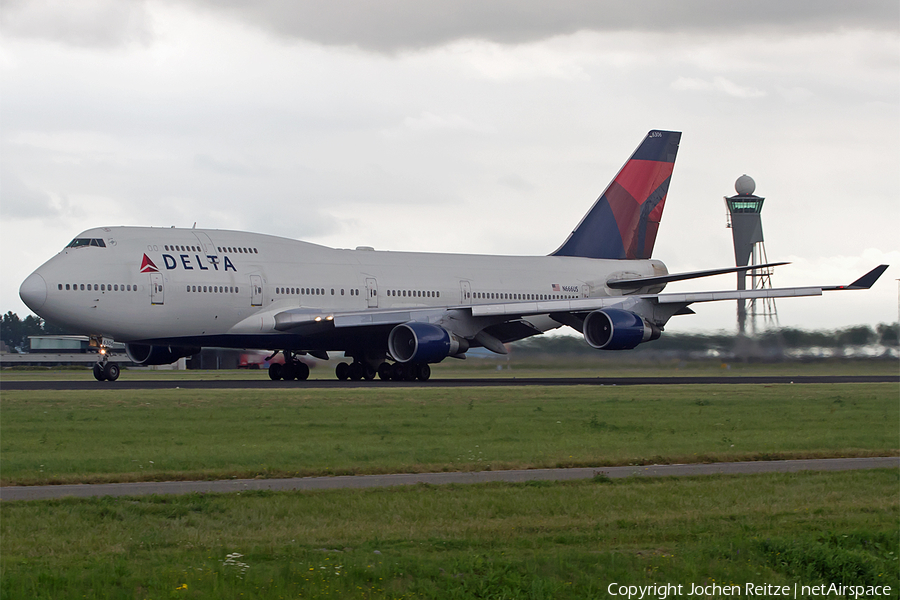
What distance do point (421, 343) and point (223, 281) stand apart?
7142 millimetres

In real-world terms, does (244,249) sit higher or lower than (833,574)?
higher

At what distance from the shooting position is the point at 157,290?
110 feet

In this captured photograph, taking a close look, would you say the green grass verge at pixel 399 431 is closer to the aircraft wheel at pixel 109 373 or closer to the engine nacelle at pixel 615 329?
the engine nacelle at pixel 615 329

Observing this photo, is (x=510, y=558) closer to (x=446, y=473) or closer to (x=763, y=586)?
(x=763, y=586)

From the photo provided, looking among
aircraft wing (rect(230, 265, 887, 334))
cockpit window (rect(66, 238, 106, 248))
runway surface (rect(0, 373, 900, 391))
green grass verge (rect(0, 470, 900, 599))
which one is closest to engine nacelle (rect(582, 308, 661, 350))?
aircraft wing (rect(230, 265, 887, 334))

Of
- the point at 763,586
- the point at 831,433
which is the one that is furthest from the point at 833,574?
the point at 831,433

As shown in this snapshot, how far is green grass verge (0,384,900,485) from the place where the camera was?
47.7ft

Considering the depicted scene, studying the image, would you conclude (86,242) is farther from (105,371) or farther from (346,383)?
(346,383)

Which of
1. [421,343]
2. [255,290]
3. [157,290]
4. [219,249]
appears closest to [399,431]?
[421,343]

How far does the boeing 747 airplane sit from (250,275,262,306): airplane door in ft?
0.16

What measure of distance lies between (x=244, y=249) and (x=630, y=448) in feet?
75.5

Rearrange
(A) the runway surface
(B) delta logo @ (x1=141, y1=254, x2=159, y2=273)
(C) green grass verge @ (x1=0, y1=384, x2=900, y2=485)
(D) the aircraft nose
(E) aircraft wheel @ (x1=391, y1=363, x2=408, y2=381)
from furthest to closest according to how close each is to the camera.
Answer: (E) aircraft wheel @ (x1=391, y1=363, x2=408, y2=381)
(B) delta logo @ (x1=141, y1=254, x2=159, y2=273)
(D) the aircraft nose
(A) the runway surface
(C) green grass verge @ (x1=0, y1=384, x2=900, y2=485)

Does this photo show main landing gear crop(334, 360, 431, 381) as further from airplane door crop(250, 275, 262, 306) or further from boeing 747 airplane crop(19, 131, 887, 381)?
airplane door crop(250, 275, 262, 306)

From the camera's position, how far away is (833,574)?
944cm
